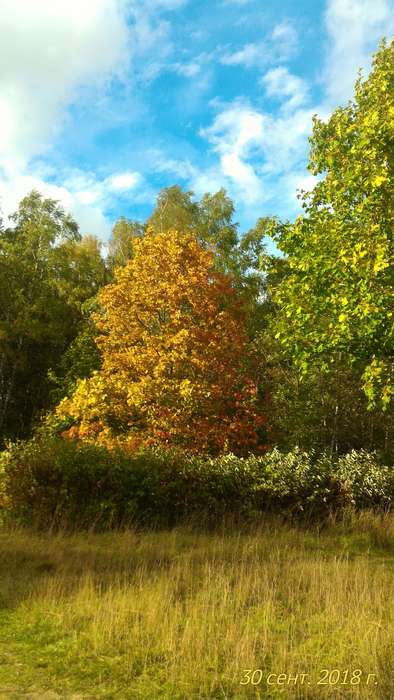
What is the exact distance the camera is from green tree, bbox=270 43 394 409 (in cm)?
1190

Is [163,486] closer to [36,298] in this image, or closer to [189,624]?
[189,624]

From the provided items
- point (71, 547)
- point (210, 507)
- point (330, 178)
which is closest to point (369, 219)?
point (330, 178)

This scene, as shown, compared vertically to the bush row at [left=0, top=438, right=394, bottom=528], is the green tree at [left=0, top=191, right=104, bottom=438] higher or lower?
higher

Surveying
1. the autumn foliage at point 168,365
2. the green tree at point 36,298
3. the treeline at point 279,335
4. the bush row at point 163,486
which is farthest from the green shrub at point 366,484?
the green tree at point 36,298

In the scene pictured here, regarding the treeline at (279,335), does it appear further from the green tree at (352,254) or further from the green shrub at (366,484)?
the green shrub at (366,484)

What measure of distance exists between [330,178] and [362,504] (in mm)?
8994

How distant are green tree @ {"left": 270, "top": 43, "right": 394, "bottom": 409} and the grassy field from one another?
526cm

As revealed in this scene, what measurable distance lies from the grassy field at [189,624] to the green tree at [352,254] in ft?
17.3

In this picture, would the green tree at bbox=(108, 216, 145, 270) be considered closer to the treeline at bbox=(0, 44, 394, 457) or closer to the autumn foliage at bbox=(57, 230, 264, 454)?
the treeline at bbox=(0, 44, 394, 457)

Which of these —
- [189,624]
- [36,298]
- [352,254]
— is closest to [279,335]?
[352,254]

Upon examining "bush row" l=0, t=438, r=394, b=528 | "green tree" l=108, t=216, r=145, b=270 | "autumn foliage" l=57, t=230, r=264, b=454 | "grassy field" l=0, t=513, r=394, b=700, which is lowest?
"grassy field" l=0, t=513, r=394, b=700

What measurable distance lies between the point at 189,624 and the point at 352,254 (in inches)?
357

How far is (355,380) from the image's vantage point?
23.7 metres

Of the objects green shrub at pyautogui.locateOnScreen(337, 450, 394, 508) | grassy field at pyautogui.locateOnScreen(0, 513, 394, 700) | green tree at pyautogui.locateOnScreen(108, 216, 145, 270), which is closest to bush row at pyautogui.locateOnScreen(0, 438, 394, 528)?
green shrub at pyautogui.locateOnScreen(337, 450, 394, 508)
